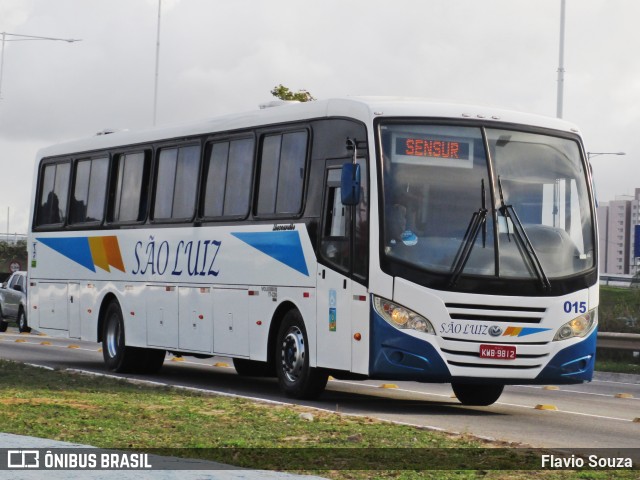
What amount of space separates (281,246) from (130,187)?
5363 mm

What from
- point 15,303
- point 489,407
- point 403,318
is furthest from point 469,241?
point 15,303

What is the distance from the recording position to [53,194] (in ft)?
81.4

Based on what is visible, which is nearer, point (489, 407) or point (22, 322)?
point (489, 407)

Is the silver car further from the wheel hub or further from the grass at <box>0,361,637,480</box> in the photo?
the grass at <box>0,361,637,480</box>

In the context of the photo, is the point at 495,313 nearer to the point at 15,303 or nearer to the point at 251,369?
the point at 251,369

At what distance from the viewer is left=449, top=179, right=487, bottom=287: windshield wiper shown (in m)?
15.2

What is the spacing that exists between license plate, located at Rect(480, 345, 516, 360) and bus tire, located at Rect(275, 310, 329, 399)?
220 centimetres

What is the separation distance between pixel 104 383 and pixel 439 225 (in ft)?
16.5

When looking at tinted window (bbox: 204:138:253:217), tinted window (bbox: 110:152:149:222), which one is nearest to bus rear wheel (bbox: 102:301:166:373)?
tinted window (bbox: 110:152:149:222)

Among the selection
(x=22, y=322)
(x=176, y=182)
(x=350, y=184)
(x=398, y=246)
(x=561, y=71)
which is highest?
(x=561, y=71)

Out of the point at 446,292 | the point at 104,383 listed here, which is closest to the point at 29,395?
the point at 104,383

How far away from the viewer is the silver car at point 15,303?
4241 cm

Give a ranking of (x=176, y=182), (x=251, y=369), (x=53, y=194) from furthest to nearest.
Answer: (x=53, y=194), (x=251, y=369), (x=176, y=182)

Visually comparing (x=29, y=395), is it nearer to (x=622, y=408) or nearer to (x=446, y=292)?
(x=446, y=292)
